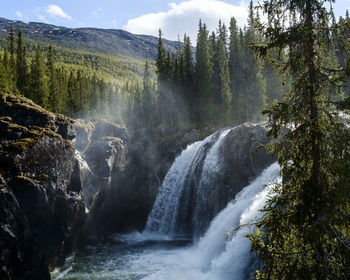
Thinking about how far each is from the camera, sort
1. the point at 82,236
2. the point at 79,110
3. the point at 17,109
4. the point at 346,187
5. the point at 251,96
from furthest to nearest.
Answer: the point at 79,110 < the point at 251,96 < the point at 82,236 < the point at 17,109 < the point at 346,187

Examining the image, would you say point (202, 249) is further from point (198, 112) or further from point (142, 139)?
point (198, 112)

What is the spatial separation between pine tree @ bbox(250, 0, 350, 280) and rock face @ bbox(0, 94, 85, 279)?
1808cm

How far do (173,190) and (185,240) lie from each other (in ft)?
22.6

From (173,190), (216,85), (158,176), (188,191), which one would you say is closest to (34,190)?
(188,191)

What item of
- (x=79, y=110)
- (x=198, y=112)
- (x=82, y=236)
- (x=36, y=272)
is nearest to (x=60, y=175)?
(x=36, y=272)

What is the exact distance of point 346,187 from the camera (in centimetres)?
711

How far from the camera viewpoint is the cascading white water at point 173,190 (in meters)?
34.9

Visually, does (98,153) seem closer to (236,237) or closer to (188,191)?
(188,191)

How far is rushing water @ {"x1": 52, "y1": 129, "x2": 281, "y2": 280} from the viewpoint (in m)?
19.4

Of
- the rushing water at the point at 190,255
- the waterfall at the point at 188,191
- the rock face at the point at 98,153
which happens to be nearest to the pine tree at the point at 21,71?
the rock face at the point at 98,153

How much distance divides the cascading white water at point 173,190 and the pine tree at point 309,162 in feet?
87.0

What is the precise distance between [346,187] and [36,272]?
69.9 ft

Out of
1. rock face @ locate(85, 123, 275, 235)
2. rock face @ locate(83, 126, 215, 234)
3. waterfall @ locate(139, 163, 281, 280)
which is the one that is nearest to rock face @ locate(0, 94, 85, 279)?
waterfall @ locate(139, 163, 281, 280)

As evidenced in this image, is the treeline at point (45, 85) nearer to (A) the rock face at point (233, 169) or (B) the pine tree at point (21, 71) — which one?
(B) the pine tree at point (21, 71)
